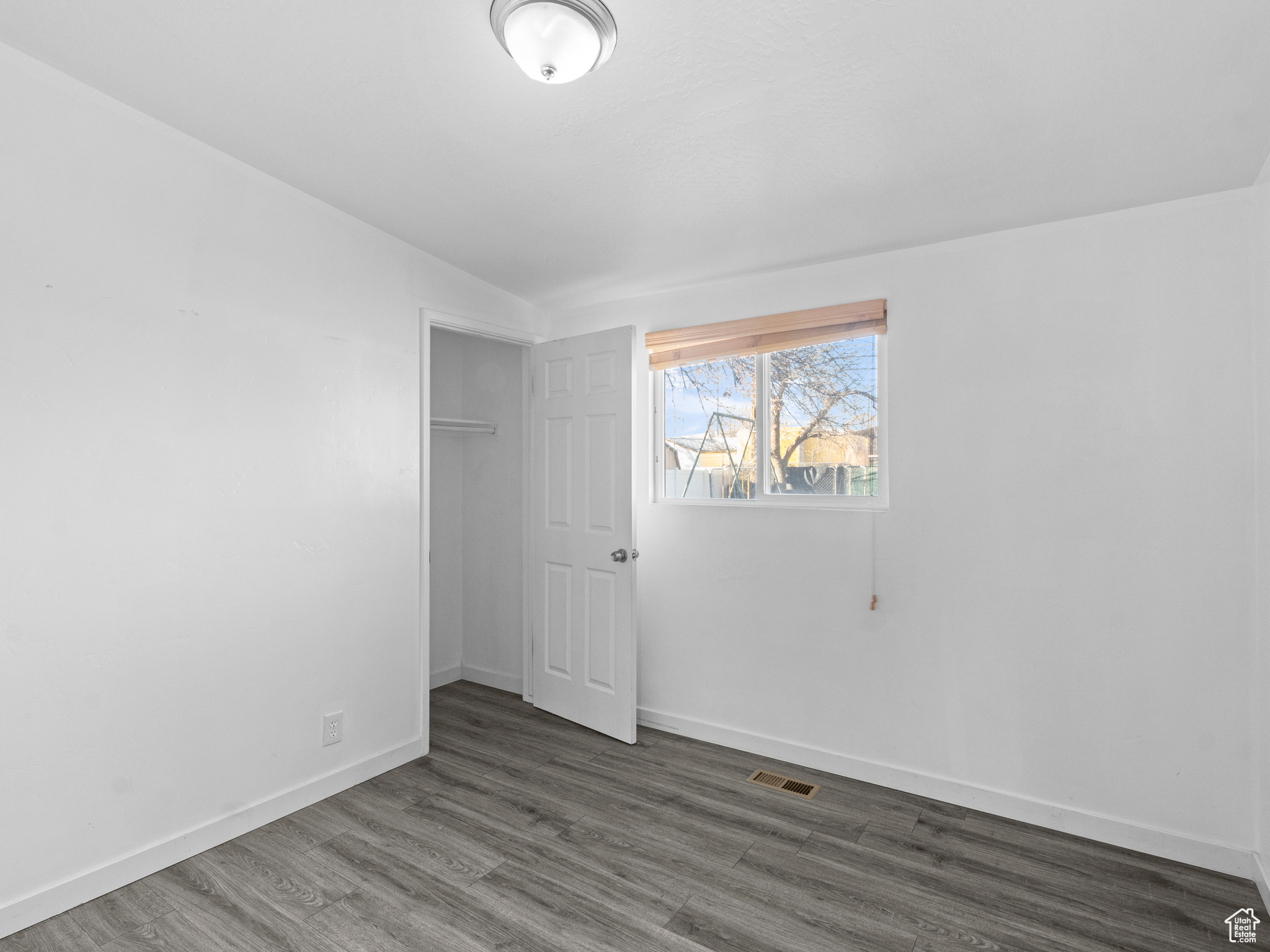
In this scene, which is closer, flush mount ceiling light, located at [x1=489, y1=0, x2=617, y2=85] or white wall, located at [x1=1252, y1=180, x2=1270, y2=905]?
flush mount ceiling light, located at [x1=489, y1=0, x2=617, y2=85]

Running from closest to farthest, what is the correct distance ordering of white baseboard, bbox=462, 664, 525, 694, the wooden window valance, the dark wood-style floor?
1. the dark wood-style floor
2. the wooden window valance
3. white baseboard, bbox=462, 664, 525, 694

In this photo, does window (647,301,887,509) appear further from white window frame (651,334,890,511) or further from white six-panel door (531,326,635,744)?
white six-panel door (531,326,635,744)

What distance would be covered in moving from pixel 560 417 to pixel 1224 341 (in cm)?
281

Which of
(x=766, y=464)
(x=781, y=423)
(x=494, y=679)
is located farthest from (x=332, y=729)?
(x=781, y=423)

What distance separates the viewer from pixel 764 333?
322 cm

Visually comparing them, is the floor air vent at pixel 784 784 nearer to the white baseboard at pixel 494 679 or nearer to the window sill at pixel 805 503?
the window sill at pixel 805 503

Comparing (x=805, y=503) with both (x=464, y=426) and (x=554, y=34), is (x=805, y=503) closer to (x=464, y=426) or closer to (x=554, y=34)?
(x=464, y=426)

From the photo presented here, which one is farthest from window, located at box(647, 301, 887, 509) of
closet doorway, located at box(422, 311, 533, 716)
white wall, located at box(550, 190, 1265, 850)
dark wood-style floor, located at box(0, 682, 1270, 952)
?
dark wood-style floor, located at box(0, 682, 1270, 952)

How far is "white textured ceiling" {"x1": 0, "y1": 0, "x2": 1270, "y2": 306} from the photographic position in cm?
164

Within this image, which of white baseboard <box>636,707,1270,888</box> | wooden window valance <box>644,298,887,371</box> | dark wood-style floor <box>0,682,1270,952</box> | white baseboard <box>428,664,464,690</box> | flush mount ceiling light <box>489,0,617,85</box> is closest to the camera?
flush mount ceiling light <box>489,0,617,85</box>

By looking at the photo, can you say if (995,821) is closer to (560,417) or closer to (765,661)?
(765,661)

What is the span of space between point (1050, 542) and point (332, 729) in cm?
298

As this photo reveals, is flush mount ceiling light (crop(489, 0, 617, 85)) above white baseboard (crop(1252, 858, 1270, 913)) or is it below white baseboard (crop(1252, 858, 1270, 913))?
above

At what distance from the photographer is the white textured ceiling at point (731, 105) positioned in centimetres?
164
